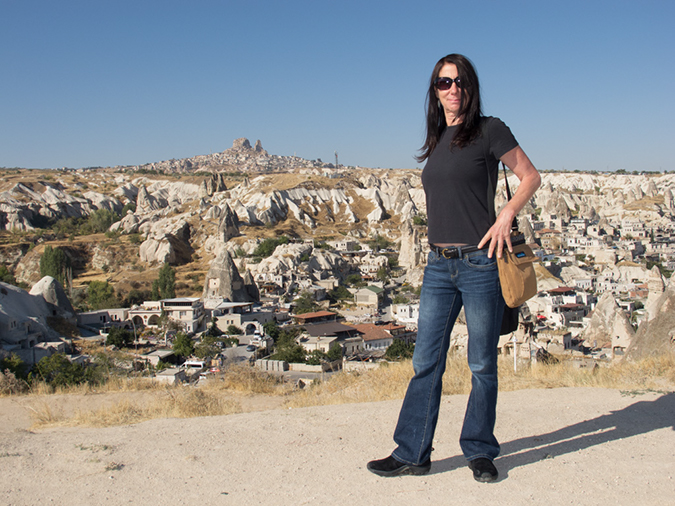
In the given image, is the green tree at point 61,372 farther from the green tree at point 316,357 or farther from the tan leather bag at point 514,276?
the green tree at point 316,357

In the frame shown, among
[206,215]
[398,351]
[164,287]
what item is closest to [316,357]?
[398,351]

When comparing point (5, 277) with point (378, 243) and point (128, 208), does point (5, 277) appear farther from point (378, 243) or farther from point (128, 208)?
point (128, 208)

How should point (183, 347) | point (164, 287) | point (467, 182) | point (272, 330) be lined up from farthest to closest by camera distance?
point (164, 287) < point (272, 330) < point (183, 347) < point (467, 182)

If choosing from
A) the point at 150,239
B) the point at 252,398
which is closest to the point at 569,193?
the point at 150,239

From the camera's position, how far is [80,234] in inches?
2157

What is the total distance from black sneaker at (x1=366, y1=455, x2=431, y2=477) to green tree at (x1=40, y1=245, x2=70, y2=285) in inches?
1506

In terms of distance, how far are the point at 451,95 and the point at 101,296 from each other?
3213 cm

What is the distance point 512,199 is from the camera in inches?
96.0

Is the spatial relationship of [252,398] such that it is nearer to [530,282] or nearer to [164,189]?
[530,282]

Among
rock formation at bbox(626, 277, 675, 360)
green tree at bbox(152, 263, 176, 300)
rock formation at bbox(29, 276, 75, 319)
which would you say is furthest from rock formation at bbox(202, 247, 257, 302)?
rock formation at bbox(626, 277, 675, 360)

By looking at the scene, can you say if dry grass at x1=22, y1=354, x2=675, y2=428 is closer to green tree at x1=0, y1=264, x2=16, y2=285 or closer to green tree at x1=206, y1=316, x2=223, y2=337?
green tree at x1=206, y1=316, x2=223, y2=337

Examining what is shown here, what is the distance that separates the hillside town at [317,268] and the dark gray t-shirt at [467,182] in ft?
9.61

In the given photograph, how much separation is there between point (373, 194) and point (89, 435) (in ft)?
223

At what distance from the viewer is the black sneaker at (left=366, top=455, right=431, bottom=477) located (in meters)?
2.56
